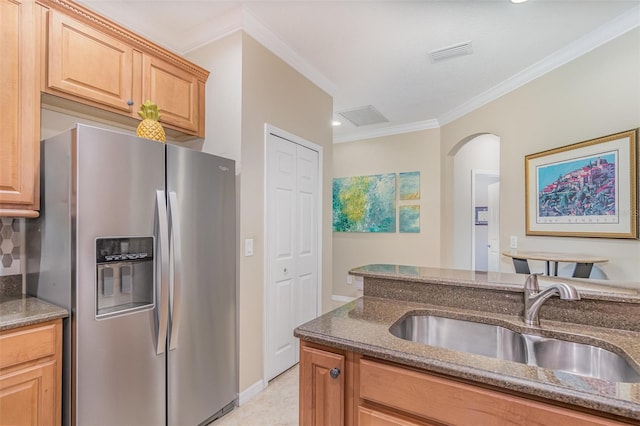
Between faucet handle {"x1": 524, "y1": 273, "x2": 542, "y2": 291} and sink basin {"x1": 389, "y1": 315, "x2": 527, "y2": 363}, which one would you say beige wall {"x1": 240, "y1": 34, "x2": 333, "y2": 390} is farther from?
faucet handle {"x1": 524, "y1": 273, "x2": 542, "y2": 291}

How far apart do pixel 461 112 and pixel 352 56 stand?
1.91 meters

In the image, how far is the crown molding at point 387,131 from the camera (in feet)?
14.4

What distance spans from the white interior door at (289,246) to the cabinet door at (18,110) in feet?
4.55

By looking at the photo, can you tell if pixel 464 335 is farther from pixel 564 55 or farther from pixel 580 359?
pixel 564 55

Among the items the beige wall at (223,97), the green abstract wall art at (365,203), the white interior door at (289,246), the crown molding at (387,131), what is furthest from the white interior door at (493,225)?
the beige wall at (223,97)

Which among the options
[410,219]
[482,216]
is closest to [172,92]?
[410,219]

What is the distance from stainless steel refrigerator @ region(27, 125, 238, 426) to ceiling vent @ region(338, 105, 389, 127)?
96.5 inches

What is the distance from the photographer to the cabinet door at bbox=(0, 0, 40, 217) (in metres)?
1.46

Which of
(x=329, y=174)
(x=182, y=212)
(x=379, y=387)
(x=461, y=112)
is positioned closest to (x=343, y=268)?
(x=329, y=174)

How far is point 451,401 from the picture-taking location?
924mm

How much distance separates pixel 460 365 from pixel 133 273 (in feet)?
5.17

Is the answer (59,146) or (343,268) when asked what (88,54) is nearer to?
(59,146)

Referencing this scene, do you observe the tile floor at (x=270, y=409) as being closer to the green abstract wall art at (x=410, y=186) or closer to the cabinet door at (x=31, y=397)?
the cabinet door at (x=31, y=397)

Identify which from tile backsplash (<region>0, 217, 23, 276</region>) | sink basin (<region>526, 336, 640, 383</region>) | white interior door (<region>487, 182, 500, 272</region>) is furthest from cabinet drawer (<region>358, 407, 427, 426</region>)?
white interior door (<region>487, 182, 500, 272</region>)
